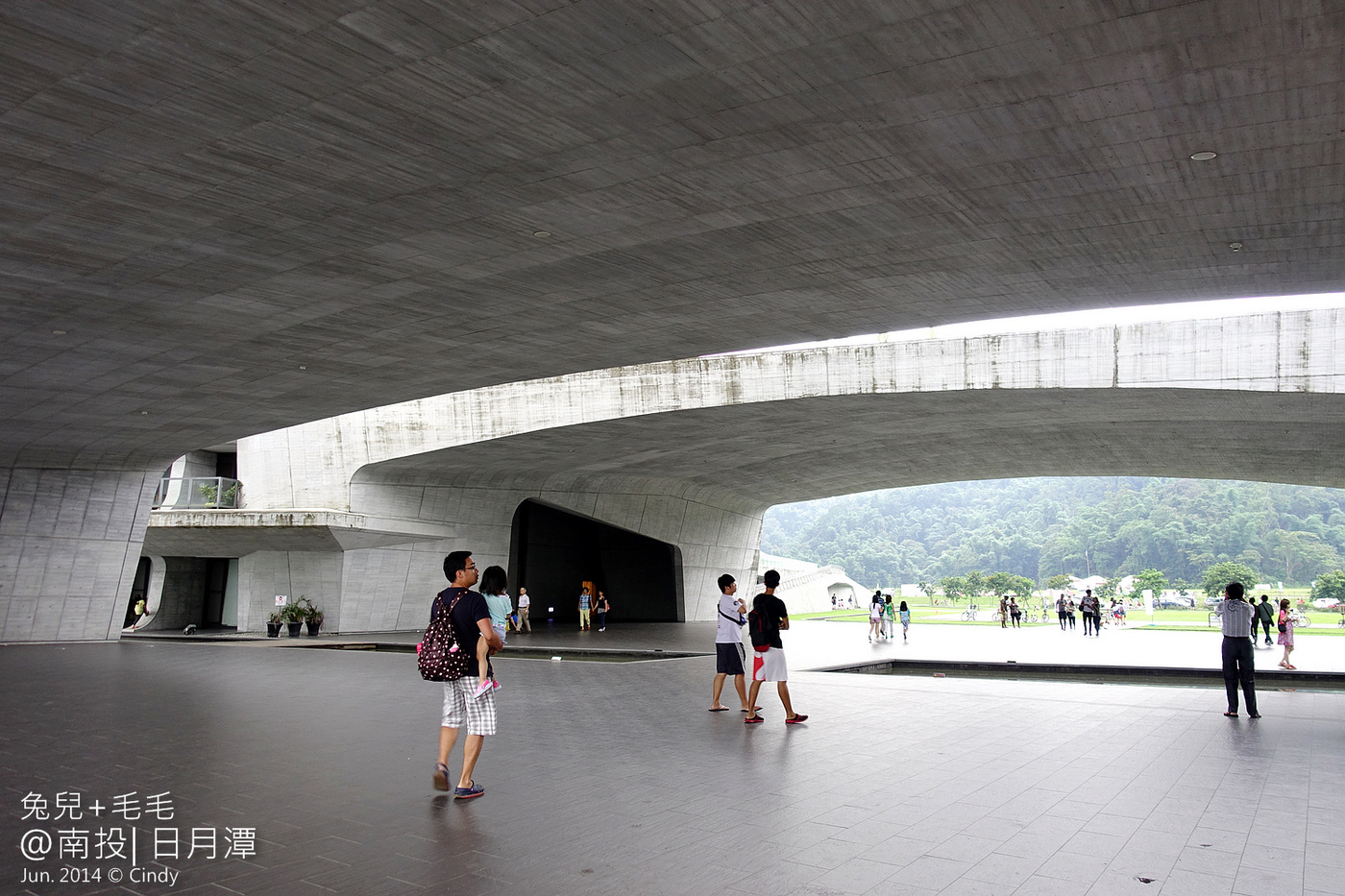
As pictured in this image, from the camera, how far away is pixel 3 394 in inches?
579

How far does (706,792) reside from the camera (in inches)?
248

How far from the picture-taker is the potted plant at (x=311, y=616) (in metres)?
24.7

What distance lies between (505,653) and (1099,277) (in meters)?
13.3

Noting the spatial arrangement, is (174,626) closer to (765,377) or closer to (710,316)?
(765,377)

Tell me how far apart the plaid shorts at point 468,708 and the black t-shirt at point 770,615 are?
3666 millimetres

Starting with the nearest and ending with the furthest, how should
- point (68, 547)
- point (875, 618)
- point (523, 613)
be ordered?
point (68, 547) < point (875, 618) < point (523, 613)

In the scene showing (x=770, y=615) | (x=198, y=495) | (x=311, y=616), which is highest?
(x=198, y=495)

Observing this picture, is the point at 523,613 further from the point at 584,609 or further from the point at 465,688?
the point at 465,688

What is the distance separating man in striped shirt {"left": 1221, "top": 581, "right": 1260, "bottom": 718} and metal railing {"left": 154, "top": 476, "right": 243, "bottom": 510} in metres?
22.7

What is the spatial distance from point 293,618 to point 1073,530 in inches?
3544

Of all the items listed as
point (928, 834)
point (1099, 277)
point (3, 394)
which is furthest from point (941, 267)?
point (3, 394)

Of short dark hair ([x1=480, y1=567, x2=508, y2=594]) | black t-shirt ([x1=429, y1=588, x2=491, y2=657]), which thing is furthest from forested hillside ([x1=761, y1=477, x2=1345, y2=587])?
black t-shirt ([x1=429, y1=588, x2=491, y2=657])

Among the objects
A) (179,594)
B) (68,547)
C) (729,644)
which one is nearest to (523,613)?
(68,547)

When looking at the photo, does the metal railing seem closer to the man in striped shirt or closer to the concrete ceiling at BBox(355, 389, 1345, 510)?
the concrete ceiling at BBox(355, 389, 1345, 510)
